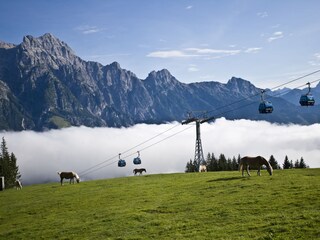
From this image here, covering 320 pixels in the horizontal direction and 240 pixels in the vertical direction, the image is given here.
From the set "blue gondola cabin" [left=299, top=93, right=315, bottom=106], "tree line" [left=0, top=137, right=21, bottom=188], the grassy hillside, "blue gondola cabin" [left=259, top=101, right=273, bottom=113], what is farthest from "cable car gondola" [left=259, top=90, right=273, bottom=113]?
"tree line" [left=0, top=137, right=21, bottom=188]

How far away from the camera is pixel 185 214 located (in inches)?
945

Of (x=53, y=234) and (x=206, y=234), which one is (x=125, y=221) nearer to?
(x=53, y=234)

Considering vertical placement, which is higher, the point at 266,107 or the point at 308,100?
the point at 266,107

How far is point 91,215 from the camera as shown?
93.2 ft

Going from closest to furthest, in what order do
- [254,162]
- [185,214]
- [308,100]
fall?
1. [185,214]
2. [308,100]
3. [254,162]

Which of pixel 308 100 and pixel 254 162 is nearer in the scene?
pixel 308 100

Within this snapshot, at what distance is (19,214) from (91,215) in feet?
34.3

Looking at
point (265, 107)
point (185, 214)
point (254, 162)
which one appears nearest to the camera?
point (185, 214)

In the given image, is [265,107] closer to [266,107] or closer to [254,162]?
[266,107]

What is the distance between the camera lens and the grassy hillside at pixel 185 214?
1855 cm

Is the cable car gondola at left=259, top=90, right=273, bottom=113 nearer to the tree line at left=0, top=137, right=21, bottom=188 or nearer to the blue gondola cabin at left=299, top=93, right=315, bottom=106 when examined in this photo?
the blue gondola cabin at left=299, top=93, right=315, bottom=106

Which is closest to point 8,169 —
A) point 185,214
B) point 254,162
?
point 254,162

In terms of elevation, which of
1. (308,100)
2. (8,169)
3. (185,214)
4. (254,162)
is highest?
(308,100)

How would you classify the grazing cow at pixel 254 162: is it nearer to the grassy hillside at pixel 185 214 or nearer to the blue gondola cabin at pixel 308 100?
the grassy hillside at pixel 185 214
